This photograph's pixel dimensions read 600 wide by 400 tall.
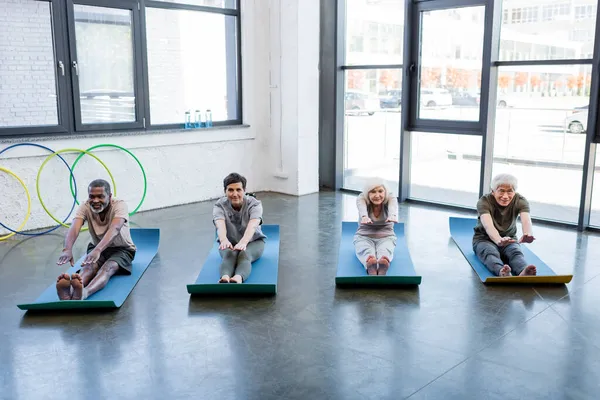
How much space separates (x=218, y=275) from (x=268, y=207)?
8.48 ft

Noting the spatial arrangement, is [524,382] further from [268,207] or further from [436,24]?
[436,24]

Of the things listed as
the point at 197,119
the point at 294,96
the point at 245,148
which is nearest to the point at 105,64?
the point at 197,119

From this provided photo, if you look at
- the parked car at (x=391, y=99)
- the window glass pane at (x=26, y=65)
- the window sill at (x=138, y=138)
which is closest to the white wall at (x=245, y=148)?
the window sill at (x=138, y=138)

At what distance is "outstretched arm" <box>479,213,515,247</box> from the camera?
4402 mm

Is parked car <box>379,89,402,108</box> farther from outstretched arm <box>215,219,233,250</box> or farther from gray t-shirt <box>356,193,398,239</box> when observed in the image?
outstretched arm <box>215,219,233,250</box>

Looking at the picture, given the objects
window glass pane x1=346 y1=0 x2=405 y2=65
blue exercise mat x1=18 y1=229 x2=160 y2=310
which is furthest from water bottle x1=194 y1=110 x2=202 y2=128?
blue exercise mat x1=18 y1=229 x2=160 y2=310

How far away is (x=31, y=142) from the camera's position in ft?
18.5

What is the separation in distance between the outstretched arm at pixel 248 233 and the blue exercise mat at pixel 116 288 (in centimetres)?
82

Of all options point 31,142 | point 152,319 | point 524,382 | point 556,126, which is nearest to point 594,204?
point 556,126

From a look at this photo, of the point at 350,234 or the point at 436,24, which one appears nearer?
the point at 350,234

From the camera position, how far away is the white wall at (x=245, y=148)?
20.0ft

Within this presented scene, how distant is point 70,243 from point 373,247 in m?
2.23

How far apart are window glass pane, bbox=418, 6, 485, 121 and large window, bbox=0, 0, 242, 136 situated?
237 centimetres

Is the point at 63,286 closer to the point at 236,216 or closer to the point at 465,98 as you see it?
the point at 236,216
